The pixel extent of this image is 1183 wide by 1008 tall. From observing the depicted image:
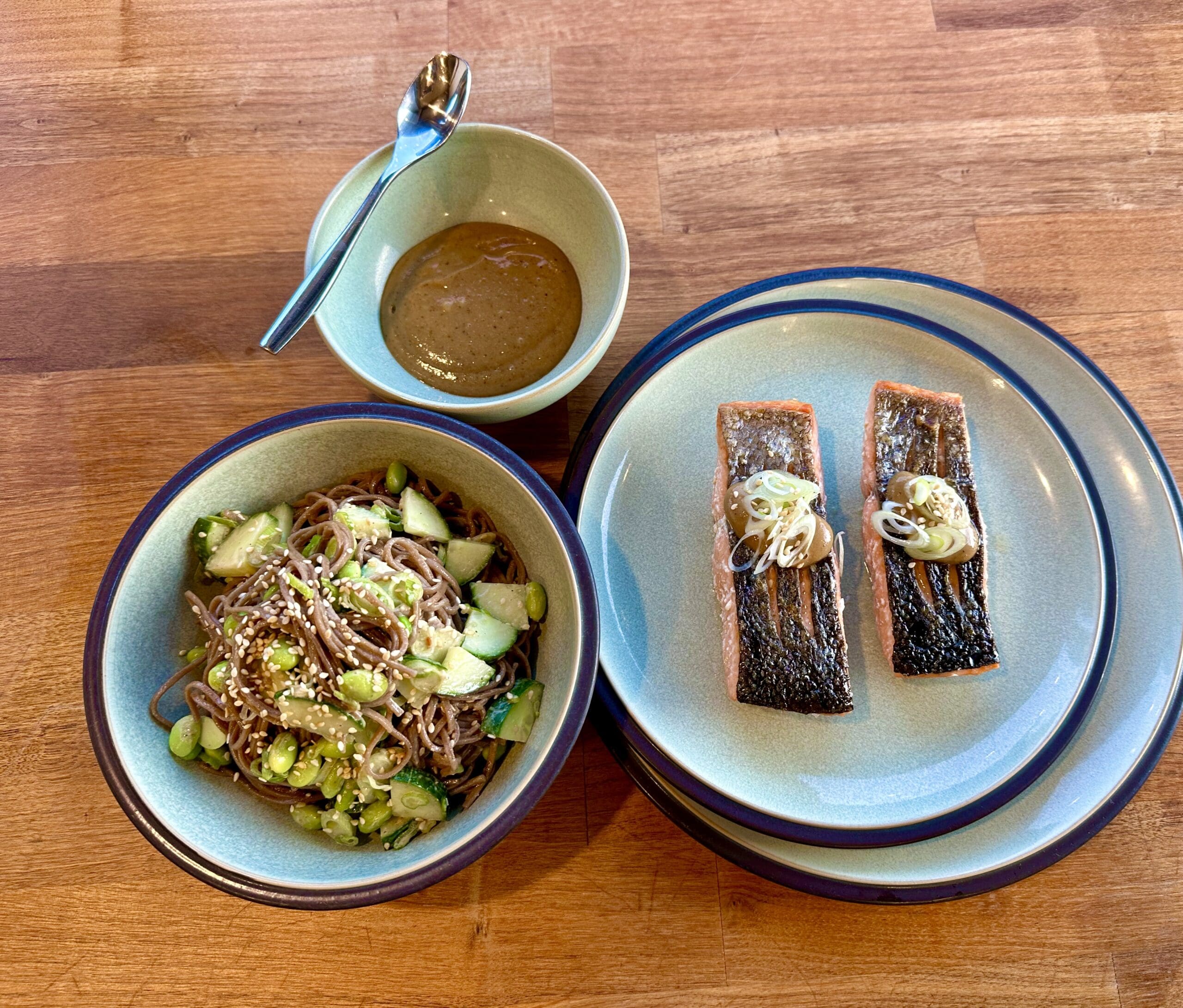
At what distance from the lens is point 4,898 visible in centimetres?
212

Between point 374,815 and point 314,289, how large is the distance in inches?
49.5

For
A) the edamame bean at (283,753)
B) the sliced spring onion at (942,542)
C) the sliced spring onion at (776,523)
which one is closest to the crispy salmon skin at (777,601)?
the sliced spring onion at (776,523)

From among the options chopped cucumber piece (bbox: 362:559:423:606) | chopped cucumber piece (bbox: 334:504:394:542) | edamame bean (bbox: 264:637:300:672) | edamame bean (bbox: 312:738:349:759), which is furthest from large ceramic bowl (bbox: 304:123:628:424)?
edamame bean (bbox: 312:738:349:759)

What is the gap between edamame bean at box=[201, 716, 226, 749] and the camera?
181cm

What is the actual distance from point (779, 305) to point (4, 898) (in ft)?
8.55

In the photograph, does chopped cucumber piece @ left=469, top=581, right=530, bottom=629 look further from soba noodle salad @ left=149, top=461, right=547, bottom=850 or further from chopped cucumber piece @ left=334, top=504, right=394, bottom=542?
chopped cucumber piece @ left=334, top=504, right=394, bottom=542

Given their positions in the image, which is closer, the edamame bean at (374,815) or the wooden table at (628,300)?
the edamame bean at (374,815)

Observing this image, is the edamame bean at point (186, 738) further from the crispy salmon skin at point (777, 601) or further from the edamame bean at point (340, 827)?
the crispy salmon skin at point (777, 601)

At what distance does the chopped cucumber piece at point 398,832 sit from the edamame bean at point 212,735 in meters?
0.41

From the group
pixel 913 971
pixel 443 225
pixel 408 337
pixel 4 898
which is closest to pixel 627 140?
pixel 443 225

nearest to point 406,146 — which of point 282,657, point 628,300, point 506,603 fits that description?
point 628,300

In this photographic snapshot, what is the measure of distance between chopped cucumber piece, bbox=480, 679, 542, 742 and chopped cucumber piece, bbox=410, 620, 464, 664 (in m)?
0.17

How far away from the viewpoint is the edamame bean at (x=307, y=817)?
5.97 ft

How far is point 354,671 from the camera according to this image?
1.74 meters
